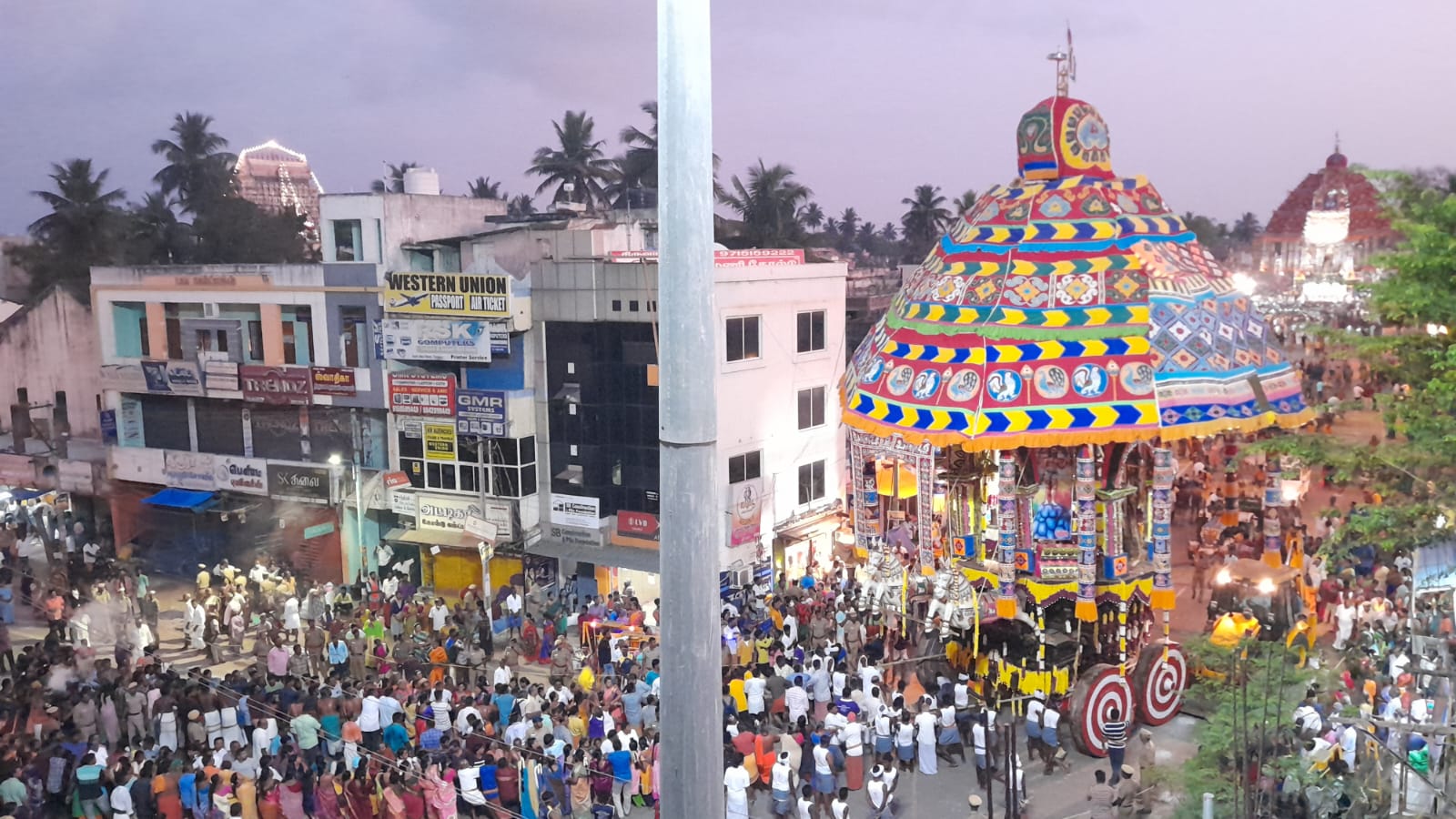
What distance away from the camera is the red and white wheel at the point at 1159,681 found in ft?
53.1

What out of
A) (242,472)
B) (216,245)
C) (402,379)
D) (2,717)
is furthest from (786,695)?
(216,245)

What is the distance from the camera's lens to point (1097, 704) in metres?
15.3

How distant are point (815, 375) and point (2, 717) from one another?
16.6 meters

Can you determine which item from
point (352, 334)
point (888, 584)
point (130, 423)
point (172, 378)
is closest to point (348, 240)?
point (352, 334)

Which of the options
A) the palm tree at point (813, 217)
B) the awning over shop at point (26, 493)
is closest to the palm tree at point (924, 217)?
the palm tree at point (813, 217)

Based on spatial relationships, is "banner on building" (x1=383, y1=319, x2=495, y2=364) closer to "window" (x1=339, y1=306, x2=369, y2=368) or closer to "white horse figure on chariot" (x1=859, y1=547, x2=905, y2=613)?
"window" (x1=339, y1=306, x2=369, y2=368)

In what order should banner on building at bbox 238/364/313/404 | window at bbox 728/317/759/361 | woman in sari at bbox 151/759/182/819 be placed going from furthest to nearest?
banner on building at bbox 238/364/313/404 → window at bbox 728/317/759/361 → woman in sari at bbox 151/759/182/819

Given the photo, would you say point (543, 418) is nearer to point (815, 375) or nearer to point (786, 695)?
point (815, 375)

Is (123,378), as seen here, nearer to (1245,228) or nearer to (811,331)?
(811,331)

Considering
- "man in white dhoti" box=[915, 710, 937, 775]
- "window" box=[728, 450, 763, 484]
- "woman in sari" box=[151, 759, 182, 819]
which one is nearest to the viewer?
"woman in sari" box=[151, 759, 182, 819]

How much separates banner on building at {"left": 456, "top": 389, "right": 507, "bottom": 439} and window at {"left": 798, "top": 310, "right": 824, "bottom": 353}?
6.71 m

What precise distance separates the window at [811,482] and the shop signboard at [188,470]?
14.0m

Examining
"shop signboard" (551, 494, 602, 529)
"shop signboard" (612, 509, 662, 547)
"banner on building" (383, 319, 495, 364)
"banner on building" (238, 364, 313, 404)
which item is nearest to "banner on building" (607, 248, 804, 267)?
"banner on building" (383, 319, 495, 364)

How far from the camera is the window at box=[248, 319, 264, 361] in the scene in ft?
87.5
